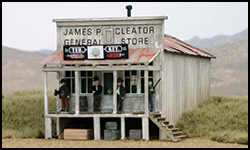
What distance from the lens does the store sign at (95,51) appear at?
76.7 ft

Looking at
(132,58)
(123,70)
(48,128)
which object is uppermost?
(132,58)

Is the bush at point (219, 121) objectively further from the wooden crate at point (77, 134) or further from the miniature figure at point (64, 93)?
the miniature figure at point (64, 93)

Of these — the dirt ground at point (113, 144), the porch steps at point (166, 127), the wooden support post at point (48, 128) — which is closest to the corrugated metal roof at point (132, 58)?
the porch steps at point (166, 127)

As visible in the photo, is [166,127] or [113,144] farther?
[166,127]

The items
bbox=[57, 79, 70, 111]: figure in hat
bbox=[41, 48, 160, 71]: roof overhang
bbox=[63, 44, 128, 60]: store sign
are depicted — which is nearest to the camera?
bbox=[41, 48, 160, 71]: roof overhang

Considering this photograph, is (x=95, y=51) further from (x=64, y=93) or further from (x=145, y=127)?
(x=145, y=127)

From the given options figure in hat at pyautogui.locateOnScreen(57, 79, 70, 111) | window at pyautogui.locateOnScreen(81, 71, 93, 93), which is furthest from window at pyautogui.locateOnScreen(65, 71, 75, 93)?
figure in hat at pyautogui.locateOnScreen(57, 79, 70, 111)

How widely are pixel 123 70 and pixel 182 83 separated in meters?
4.01

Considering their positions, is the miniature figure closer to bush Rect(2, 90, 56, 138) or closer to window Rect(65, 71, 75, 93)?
window Rect(65, 71, 75, 93)

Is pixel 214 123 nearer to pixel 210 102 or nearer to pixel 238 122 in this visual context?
pixel 238 122

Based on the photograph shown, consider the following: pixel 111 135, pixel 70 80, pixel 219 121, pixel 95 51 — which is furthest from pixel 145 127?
pixel 219 121

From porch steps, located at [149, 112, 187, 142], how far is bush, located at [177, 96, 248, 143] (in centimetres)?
148

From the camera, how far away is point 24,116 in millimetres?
28656

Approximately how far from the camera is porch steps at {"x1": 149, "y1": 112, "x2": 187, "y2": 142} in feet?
75.9
